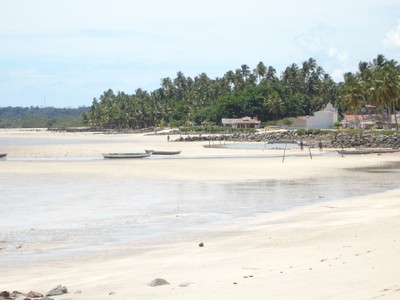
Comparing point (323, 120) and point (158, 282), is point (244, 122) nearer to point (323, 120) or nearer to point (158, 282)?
point (323, 120)

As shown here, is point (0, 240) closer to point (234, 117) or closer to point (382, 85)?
point (382, 85)

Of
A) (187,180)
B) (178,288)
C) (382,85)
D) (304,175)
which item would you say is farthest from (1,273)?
(382,85)

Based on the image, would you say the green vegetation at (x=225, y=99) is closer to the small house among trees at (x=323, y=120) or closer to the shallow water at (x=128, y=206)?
the small house among trees at (x=323, y=120)

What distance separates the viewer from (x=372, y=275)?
9.01 m

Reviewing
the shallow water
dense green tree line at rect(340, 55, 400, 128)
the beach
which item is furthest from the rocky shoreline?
the beach

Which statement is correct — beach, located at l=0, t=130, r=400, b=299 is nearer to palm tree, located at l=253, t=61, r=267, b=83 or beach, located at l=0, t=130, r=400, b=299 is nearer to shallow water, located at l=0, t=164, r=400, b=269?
shallow water, located at l=0, t=164, r=400, b=269

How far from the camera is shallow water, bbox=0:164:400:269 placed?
56.9ft

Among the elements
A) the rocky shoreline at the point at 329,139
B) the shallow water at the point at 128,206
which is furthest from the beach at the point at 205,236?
the rocky shoreline at the point at 329,139

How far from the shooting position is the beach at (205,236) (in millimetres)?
9828

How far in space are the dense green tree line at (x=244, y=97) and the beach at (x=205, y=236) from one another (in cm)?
6352

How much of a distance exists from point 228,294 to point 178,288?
3.87 ft

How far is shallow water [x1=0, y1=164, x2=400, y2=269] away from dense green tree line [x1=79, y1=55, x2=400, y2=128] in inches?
2414

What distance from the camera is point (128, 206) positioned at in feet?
84.4

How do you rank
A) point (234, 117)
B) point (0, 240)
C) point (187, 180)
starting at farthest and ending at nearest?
1. point (234, 117)
2. point (187, 180)
3. point (0, 240)
